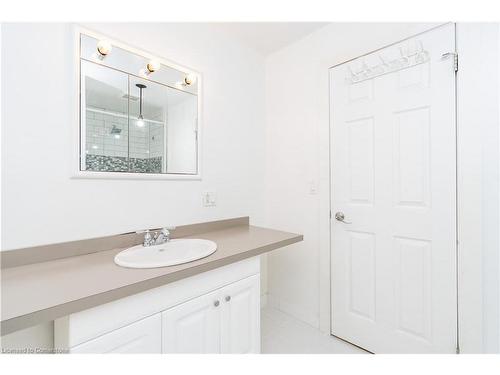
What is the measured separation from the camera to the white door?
1300mm

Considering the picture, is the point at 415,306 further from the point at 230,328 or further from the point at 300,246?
the point at 230,328

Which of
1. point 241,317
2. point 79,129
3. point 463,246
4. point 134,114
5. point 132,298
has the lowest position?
point 241,317

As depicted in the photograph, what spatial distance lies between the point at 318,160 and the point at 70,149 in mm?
1580

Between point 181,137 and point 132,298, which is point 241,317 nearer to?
point 132,298

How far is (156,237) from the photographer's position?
135cm

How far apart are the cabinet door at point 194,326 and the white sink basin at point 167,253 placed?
19 cm

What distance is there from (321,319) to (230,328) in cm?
97

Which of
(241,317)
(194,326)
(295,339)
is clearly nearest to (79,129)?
(194,326)

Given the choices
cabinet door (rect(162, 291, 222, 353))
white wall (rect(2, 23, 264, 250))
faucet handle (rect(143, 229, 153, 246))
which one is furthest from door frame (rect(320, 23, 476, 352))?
faucet handle (rect(143, 229, 153, 246))

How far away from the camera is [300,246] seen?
197cm

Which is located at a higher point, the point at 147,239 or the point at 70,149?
the point at 70,149

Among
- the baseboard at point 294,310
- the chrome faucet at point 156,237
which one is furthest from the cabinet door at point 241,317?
the baseboard at point 294,310

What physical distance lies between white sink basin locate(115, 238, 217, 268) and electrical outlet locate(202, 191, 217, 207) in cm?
A: 33
